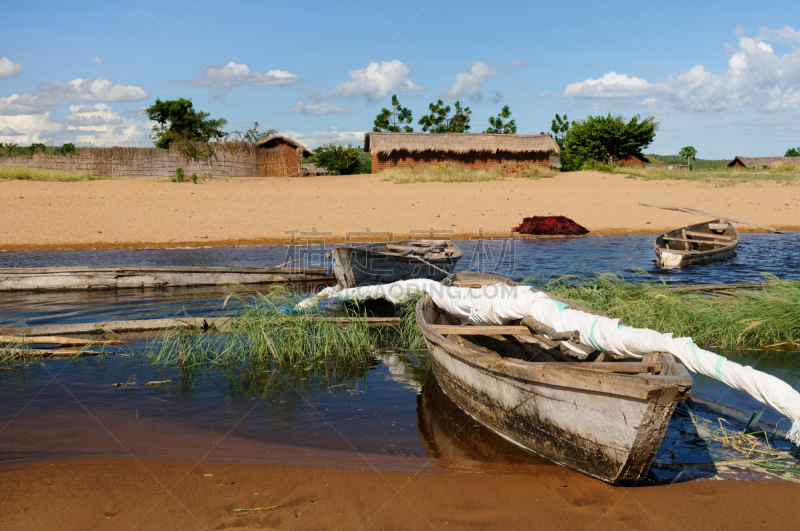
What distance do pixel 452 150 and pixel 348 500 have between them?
101 feet

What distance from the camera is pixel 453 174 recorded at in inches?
1145

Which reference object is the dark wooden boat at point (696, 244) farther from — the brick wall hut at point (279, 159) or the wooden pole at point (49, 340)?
the brick wall hut at point (279, 159)

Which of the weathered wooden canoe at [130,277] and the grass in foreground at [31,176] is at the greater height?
the grass in foreground at [31,176]

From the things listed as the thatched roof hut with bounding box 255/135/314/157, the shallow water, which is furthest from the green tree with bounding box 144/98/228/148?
the shallow water

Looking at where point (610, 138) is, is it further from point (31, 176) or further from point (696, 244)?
point (31, 176)

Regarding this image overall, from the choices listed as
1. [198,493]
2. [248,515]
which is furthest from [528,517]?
[198,493]

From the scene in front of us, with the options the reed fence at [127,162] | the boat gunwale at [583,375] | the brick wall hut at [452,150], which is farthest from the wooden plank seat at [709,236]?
the reed fence at [127,162]

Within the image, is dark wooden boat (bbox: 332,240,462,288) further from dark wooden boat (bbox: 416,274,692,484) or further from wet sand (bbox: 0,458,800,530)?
wet sand (bbox: 0,458,800,530)

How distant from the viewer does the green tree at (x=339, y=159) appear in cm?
4059

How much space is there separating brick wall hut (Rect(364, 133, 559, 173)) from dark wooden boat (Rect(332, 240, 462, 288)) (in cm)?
2247

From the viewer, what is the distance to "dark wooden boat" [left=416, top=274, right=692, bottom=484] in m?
3.35

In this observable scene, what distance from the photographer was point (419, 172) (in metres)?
31.5

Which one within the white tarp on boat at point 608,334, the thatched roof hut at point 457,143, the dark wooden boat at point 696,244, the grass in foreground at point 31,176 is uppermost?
the thatched roof hut at point 457,143

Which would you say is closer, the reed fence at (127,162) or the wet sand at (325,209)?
the wet sand at (325,209)
